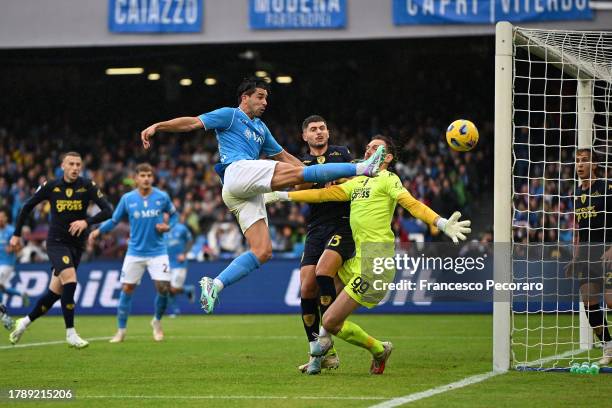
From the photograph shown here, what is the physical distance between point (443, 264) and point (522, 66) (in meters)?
5.12

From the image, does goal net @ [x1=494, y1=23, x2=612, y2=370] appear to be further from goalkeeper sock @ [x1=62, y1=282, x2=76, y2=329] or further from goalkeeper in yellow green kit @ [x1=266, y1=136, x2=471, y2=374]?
goalkeeper sock @ [x1=62, y1=282, x2=76, y2=329]

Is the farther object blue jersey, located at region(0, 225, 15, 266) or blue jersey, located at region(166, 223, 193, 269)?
blue jersey, located at region(166, 223, 193, 269)

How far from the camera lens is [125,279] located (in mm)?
14664

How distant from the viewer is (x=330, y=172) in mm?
8672

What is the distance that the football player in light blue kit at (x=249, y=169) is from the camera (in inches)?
344

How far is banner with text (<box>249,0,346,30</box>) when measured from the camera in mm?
23266

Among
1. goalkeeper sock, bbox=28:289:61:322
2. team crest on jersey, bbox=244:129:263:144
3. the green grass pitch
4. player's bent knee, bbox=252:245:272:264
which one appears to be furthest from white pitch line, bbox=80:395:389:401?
goalkeeper sock, bbox=28:289:61:322

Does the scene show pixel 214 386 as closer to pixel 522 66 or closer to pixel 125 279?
pixel 522 66

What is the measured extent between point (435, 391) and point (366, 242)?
1.98 m

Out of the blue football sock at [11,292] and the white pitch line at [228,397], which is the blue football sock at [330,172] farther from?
the blue football sock at [11,292]

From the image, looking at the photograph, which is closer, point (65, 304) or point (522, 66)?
point (522, 66)

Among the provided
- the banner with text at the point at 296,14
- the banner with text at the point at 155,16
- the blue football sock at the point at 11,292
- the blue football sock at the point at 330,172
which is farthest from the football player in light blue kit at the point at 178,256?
the blue football sock at the point at 330,172

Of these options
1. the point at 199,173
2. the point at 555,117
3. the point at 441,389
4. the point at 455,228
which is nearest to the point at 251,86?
the point at 455,228

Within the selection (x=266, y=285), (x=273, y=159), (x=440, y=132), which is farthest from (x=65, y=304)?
(x=440, y=132)
